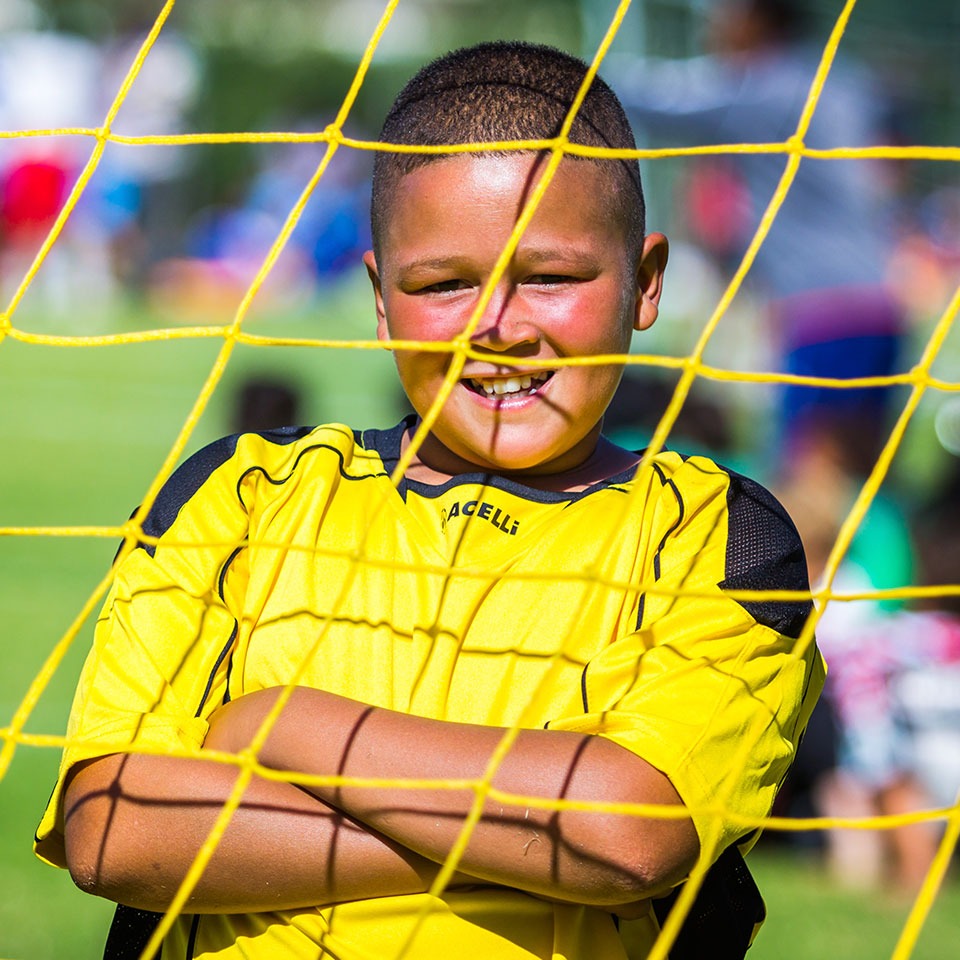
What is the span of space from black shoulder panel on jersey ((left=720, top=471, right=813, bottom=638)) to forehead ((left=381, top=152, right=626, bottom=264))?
0.34 m

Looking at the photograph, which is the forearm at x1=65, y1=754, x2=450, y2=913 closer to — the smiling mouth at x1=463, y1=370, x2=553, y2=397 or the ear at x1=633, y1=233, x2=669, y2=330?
the smiling mouth at x1=463, y1=370, x2=553, y2=397

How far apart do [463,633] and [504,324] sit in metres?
0.35

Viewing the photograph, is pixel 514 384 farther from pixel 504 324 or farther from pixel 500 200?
pixel 500 200

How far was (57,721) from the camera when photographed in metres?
4.53

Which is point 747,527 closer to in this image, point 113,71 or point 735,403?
point 735,403

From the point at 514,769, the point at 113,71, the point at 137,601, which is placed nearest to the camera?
the point at 514,769

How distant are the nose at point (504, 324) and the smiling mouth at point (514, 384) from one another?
0.19 feet

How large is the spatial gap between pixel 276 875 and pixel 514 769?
0.88 feet

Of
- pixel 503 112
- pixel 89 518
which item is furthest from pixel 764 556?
pixel 89 518

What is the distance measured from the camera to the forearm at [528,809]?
141 cm

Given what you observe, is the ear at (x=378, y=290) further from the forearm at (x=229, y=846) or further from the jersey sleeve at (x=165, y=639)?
the forearm at (x=229, y=846)

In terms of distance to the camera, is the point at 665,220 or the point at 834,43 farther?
the point at 665,220

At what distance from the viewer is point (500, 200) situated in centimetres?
160

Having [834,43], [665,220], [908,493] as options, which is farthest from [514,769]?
[665,220]
